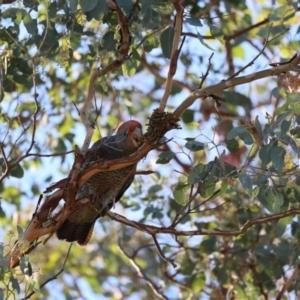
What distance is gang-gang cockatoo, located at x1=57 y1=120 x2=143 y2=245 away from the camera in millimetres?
4473

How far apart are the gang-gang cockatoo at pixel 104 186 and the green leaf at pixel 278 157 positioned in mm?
1263

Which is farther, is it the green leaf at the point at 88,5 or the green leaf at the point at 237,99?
the green leaf at the point at 237,99

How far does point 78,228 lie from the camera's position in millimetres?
4738

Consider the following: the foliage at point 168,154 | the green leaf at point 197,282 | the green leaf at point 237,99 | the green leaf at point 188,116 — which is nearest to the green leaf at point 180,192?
the foliage at point 168,154

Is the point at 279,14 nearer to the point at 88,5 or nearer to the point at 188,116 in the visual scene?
the point at 88,5

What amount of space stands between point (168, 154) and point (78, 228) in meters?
1.37

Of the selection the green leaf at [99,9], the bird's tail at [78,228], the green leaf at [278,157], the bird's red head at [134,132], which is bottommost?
the green leaf at [278,157]

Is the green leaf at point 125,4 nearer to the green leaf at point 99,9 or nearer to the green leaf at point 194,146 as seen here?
the green leaf at point 99,9

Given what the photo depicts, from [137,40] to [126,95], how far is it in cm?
220

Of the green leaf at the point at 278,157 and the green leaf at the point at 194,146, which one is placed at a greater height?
the green leaf at the point at 194,146

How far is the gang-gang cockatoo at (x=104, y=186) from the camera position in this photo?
4473 mm

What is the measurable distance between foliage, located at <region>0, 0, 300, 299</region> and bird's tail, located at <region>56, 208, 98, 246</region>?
Result: 26 cm

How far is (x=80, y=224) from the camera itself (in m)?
4.75

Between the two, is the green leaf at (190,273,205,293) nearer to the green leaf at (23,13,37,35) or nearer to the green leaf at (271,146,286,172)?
the green leaf at (271,146,286,172)
